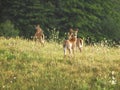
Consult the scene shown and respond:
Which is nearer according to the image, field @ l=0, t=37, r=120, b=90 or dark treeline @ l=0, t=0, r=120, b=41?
field @ l=0, t=37, r=120, b=90

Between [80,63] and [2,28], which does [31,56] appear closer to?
[80,63]

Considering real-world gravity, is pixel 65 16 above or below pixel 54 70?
below

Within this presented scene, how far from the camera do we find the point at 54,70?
38.8ft

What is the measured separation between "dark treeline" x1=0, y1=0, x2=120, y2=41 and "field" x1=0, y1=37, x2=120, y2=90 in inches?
1085

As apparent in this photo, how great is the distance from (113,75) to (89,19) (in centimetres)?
3820

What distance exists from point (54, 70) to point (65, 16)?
35786 millimetres

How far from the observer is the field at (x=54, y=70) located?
1108 cm

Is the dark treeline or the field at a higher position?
the field

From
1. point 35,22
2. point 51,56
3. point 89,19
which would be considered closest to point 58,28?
point 35,22

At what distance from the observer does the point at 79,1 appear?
4975 centimetres

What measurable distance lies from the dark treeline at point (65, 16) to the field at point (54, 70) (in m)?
27.6

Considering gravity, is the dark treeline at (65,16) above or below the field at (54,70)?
below

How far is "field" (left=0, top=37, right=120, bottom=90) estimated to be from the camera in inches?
436

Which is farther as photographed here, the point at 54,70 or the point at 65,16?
the point at 65,16
